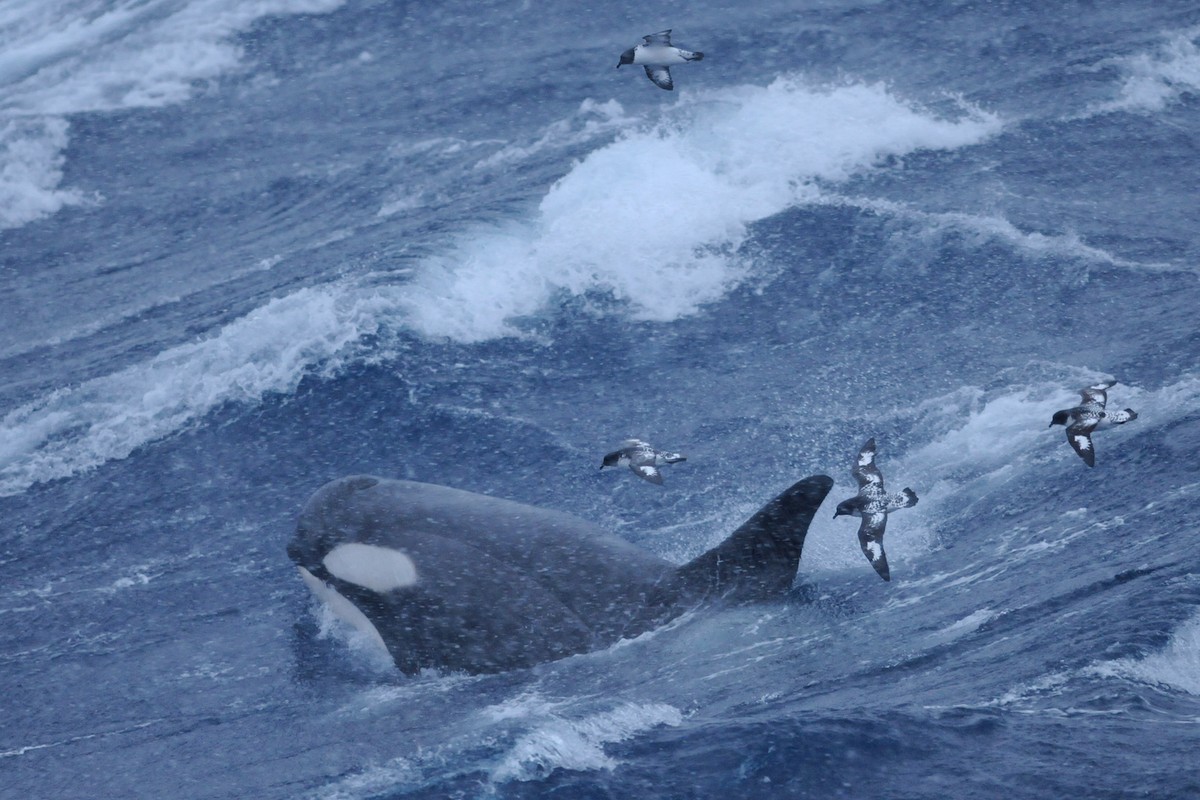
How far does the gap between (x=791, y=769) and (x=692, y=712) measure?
1553mm

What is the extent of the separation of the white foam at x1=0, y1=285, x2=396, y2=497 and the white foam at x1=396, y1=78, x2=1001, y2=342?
4.76ft

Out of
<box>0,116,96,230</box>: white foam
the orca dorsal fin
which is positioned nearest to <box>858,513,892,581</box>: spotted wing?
the orca dorsal fin

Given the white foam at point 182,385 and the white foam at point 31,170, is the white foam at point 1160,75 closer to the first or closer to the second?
the white foam at point 182,385

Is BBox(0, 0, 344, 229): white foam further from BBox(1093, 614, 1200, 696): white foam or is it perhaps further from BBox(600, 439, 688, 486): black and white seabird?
BBox(1093, 614, 1200, 696): white foam

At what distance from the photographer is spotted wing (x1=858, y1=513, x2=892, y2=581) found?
51.3 ft

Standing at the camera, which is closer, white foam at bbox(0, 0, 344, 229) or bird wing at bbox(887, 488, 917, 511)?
bird wing at bbox(887, 488, 917, 511)

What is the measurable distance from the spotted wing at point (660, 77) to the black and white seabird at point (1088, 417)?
8058 millimetres

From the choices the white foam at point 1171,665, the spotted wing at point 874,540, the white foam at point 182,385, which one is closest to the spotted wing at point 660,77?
the white foam at point 182,385

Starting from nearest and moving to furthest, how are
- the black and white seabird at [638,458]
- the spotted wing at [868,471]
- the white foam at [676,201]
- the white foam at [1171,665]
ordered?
the white foam at [1171,665] → the spotted wing at [868,471] → the black and white seabird at [638,458] → the white foam at [676,201]

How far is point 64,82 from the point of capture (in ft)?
119

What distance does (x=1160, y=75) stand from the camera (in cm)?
3020

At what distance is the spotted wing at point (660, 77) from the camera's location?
22.4 meters

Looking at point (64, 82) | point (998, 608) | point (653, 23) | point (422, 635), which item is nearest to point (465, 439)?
point (422, 635)

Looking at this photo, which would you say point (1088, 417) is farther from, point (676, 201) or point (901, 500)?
point (676, 201)
